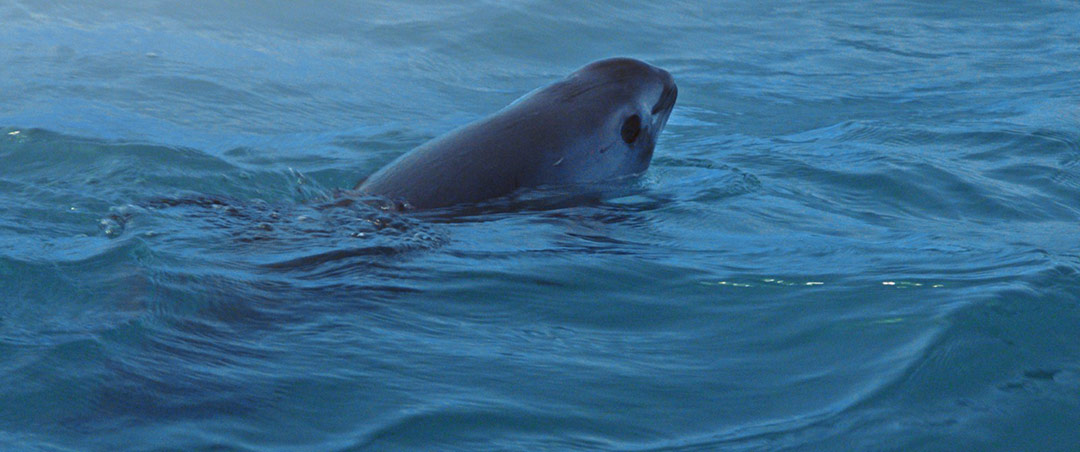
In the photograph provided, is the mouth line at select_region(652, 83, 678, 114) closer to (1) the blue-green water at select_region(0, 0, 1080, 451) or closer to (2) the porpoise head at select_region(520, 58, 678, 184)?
(2) the porpoise head at select_region(520, 58, 678, 184)

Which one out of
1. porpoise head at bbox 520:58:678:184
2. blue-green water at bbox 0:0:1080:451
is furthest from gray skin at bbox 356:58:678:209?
blue-green water at bbox 0:0:1080:451

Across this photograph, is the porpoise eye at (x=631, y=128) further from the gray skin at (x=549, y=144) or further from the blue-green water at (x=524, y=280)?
the blue-green water at (x=524, y=280)

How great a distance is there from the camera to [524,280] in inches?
192

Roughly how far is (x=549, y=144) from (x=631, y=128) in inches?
28.0

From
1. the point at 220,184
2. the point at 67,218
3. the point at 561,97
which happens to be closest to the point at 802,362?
the point at 561,97

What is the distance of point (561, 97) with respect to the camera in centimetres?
650

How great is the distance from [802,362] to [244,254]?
7.04 feet

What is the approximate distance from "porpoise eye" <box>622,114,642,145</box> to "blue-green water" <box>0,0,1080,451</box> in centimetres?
27

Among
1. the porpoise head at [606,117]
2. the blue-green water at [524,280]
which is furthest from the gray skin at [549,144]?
the blue-green water at [524,280]

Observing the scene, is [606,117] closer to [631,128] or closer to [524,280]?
[631,128]

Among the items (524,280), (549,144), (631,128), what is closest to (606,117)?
(631,128)

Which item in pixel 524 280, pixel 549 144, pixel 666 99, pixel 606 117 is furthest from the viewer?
pixel 666 99

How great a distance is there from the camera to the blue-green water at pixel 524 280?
11.7ft

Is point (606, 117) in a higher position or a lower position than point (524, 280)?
higher
